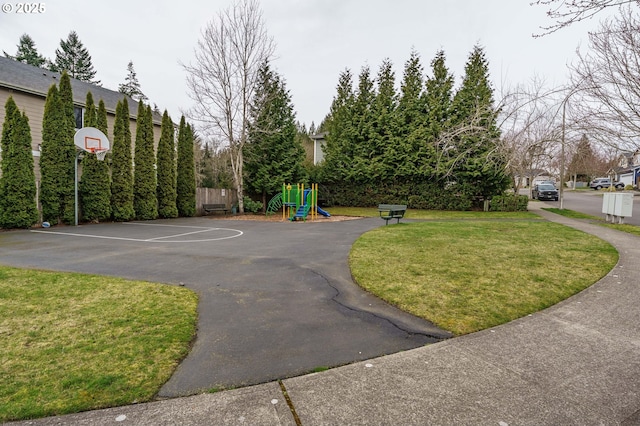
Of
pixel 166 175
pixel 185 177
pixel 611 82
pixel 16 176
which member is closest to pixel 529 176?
pixel 611 82

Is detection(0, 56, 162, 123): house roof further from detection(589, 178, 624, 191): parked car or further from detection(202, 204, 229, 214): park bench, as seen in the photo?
detection(589, 178, 624, 191): parked car

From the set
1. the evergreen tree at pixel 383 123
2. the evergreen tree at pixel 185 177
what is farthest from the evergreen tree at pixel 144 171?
the evergreen tree at pixel 383 123

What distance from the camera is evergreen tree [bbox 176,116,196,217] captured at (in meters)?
18.3

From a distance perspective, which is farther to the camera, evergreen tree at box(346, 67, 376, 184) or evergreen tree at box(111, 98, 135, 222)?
evergreen tree at box(346, 67, 376, 184)

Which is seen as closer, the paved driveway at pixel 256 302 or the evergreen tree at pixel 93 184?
the paved driveway at pixel 256 302

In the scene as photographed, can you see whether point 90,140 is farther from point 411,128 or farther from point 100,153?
point 411,128

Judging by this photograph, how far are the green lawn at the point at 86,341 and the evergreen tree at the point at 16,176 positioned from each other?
354 inches

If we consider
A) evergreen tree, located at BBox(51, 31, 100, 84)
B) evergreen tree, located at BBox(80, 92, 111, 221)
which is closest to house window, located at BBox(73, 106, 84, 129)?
evergreen tree, located at BBox(80, 92, 111, 221)

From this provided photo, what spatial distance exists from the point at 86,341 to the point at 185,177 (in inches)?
647

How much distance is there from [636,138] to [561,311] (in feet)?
27.0

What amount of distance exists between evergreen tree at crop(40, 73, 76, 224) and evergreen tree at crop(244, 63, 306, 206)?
360 inches

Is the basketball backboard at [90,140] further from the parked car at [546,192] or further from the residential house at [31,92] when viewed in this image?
the parked car at [546,192]

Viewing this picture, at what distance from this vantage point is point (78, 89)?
724 inches

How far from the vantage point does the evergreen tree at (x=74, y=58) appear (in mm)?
41969
